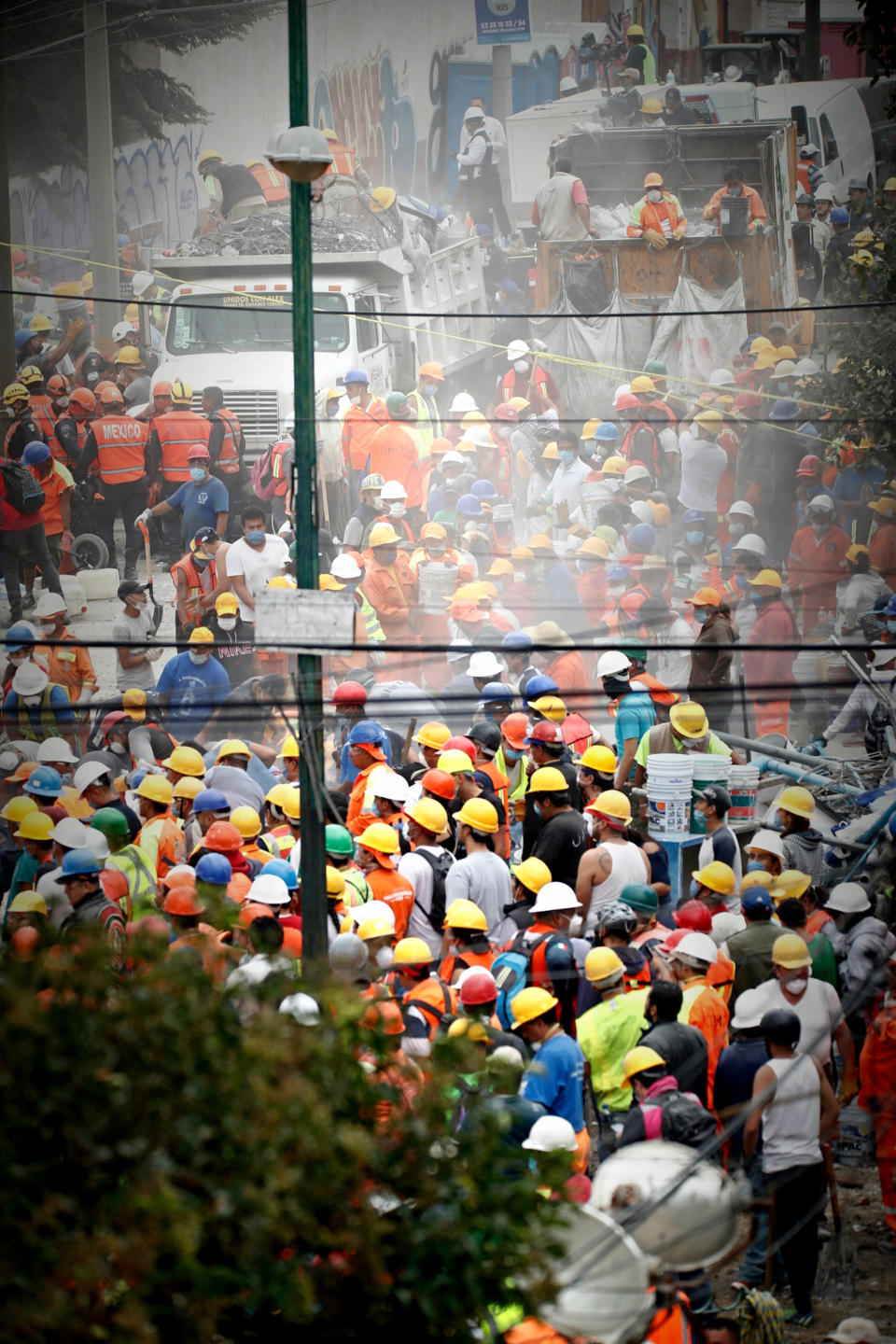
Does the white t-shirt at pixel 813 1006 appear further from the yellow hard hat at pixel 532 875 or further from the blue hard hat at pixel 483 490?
the blue hard hat at pixel 483 490

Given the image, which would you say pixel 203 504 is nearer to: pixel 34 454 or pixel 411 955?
pixel 34 454

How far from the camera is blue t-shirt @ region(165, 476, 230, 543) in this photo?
43.8 feet

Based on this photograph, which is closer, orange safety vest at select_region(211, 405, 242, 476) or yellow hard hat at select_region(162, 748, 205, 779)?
yellow hard hat at select_region(162, 748, 205, 779)

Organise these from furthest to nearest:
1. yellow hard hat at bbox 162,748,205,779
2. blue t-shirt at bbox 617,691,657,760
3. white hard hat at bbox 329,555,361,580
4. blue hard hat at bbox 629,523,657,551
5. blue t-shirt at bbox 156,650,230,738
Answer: blue hard hat at bbox 629,523,657,551, white hard hat at bbox 329,555,361,580, blue t-shirt at bbox 156,650,230,738, blue t-shirt at bbox 617,691,657,760, yellow hard hat at bbox 162,748,205,779

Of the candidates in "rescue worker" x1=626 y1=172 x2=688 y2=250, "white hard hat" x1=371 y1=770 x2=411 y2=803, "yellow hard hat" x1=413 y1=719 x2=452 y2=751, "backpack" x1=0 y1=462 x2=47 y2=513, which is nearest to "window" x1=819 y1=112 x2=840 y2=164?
"rescue worker" x1=626 y1=172 x2=688 y2=250

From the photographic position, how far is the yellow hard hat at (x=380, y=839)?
7.04m

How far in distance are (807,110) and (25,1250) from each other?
22.3m

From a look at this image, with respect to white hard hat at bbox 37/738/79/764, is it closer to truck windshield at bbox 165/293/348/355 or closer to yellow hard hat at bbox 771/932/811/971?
yellow hard hat at bbox 771/932/811/971

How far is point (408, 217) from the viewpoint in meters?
21.2

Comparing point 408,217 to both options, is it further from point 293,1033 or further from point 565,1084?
point 293,1033

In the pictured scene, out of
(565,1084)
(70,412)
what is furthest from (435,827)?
(70,412)

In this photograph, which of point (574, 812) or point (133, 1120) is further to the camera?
point (574, 812)

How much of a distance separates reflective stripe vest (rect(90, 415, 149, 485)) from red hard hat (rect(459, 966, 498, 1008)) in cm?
1018

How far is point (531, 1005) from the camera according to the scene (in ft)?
18.1
